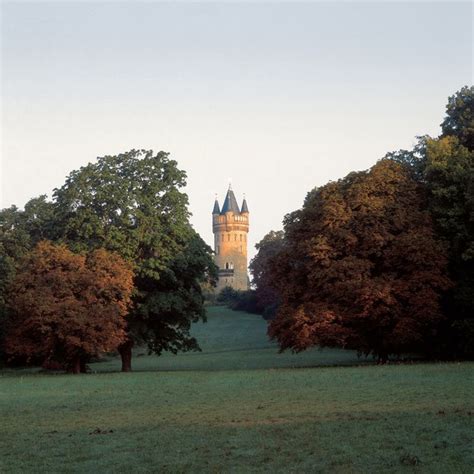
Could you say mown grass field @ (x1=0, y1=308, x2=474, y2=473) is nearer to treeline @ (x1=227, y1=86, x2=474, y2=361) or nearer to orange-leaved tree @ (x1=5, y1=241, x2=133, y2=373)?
treeline @ (x1=227, y1=86, x2=474, y2=361)

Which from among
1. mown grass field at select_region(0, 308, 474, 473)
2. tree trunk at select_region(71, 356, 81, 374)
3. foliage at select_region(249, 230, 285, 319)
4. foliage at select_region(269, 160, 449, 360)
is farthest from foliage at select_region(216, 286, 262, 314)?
mown grass field at select_region(0, 308, 474, 473)

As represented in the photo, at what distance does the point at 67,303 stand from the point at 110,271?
10.7ft

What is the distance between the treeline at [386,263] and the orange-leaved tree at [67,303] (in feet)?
28.2

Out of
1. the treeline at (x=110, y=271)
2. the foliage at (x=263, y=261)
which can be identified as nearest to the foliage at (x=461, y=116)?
the treeline at (x=110, y=271)

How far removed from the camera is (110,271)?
45.9m

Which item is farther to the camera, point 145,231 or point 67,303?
point 145,231

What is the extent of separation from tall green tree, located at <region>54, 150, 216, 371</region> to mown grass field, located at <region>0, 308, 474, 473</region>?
17.0m

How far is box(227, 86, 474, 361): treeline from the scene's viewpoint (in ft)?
135

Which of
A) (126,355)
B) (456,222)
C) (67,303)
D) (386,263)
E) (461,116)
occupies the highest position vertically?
(461,116)

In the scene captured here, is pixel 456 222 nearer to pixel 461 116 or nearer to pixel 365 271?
pixel 365 271

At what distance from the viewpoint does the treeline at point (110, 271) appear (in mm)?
44406

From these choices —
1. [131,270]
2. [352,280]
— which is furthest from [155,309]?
[352,280]

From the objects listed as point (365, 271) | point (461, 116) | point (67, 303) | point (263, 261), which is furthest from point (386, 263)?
point (263, 261)

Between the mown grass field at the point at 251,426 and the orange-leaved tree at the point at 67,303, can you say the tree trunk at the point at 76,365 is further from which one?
the mown grass field at the point at 251,426
